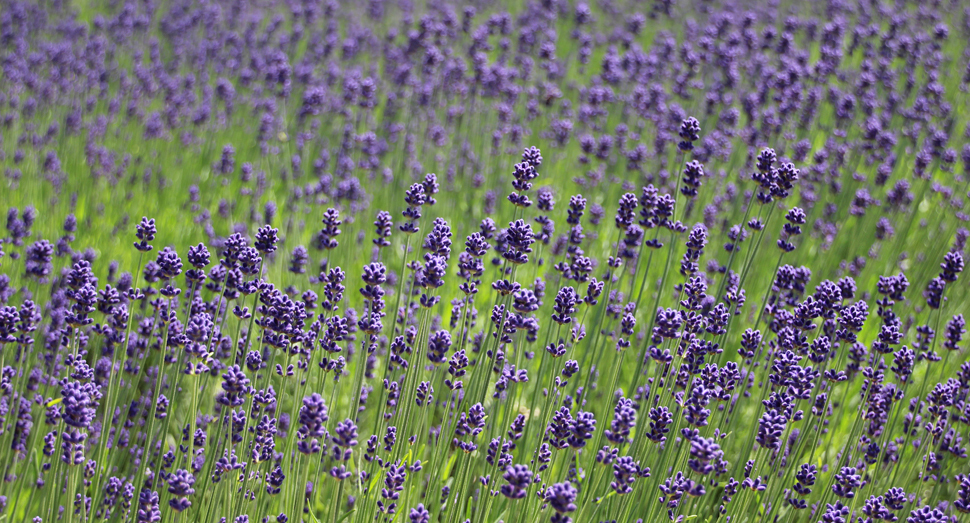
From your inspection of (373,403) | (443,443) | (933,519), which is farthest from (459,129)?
(933,519)

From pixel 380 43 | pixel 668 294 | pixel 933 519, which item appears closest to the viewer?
pixel 933 519

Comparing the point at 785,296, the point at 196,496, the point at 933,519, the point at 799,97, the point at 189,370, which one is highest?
the point at 799,97

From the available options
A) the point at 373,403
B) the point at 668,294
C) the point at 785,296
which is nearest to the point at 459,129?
the point at 668,294

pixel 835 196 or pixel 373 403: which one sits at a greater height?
pixel 835 196

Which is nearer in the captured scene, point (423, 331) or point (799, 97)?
point (423, 331)

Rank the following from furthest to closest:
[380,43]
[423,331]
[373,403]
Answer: [380,43] < [373,403] < [423,331]

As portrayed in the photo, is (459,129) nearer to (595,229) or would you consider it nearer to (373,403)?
(595,229)
